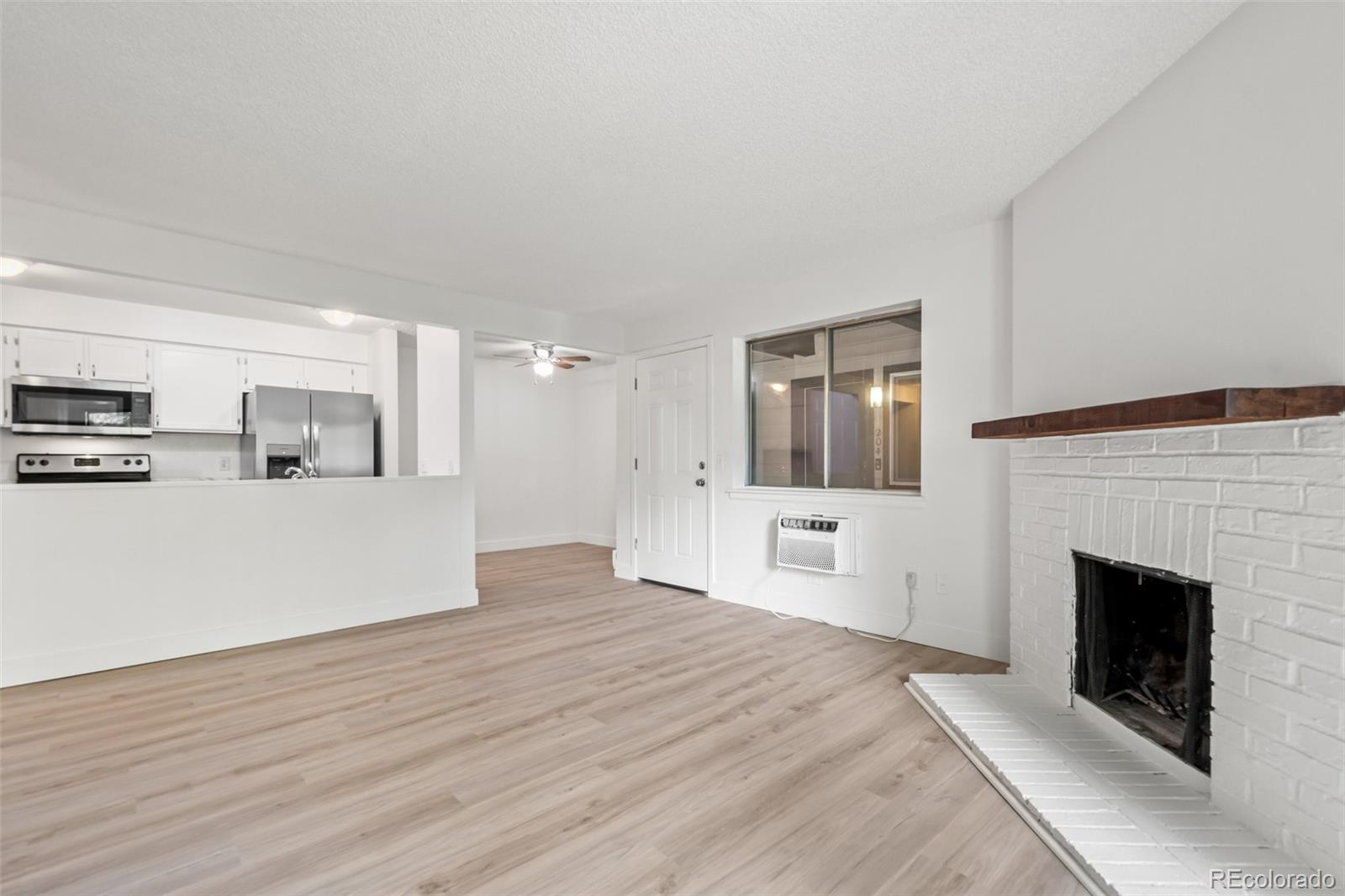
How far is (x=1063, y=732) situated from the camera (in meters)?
2.30

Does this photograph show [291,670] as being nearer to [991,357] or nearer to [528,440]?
[991,357]

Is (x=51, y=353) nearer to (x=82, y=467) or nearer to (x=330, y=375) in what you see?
(x=82, y=467)

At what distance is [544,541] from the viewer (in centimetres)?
819

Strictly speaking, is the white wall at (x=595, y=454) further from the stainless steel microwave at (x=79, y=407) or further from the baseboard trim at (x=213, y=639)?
the stainless steel microwave at (x=79, y=407)

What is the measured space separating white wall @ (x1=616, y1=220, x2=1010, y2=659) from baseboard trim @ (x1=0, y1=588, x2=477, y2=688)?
260 cm

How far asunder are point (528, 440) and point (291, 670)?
4.95 m

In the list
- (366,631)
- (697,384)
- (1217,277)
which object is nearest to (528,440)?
(697,384)

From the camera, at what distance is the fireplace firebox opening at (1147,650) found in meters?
1.92

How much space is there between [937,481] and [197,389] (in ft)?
20.6

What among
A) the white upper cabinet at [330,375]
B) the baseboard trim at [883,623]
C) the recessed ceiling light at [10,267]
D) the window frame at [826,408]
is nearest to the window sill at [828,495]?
the window frame at [826,408]

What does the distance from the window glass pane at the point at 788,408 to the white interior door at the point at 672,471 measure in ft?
1.49

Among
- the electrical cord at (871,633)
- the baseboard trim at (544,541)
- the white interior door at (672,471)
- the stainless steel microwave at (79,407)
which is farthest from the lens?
the baseboard trim at (544,541)

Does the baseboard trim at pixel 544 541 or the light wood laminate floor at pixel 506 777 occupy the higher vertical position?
the light wood laminate floor at pixel 506 777

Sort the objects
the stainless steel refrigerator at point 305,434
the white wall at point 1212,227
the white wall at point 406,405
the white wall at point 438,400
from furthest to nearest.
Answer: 1. the white wall at point 406,405
2. the stainless steel refrigerator at point 305,434
3. the white wall at point 438,400
4. the white wall at point 1212,227
